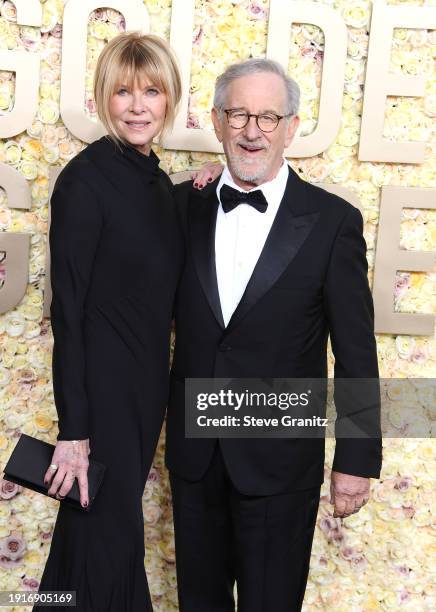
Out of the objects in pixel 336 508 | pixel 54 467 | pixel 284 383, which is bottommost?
pixel 336 508

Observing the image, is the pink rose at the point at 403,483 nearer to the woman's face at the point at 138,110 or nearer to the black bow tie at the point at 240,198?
the black bow tie at the point at 240,198

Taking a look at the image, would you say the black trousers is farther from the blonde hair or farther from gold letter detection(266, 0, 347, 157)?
gold letter detection(266, 0, 347, 157)

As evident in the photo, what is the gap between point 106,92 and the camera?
2104mm

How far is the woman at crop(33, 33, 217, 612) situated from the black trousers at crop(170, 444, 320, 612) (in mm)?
221

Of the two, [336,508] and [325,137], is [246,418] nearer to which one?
[336,508]

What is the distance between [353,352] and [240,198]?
1.75 feet

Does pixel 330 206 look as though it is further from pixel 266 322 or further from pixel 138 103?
pixel 138 103

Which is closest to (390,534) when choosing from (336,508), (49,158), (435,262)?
(336,508)

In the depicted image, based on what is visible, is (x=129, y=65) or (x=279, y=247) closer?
(x=129, y=65)

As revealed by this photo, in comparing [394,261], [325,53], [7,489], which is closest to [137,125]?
[325,53]

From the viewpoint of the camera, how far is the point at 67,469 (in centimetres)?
199

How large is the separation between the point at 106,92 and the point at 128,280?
50cm

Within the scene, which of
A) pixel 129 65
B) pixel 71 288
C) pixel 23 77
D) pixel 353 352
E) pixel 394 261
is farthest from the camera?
pixel 394 261

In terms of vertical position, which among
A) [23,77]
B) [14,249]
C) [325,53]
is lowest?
[14,249]
